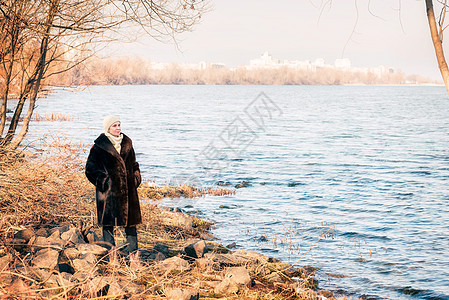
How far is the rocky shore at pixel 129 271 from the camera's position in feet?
18.0

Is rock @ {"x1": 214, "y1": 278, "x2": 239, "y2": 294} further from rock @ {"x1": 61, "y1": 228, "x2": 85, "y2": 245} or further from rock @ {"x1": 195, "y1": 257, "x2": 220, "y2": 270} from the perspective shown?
rock @ {"x1": 61, "y1": 228, "x2": 85, "y2": 245}

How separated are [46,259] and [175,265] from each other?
1.76 m

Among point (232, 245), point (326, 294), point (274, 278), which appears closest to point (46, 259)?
point (274, 278)

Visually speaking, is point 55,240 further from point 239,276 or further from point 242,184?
point 242,184

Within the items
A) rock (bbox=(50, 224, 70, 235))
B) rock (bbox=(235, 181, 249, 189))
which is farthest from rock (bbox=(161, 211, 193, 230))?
rock (bbox=(235, 181, 249, 189))

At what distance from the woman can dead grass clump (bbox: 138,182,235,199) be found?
7.09 metres

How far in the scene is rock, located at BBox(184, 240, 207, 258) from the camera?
26.2ft

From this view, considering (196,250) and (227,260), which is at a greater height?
(196,250)

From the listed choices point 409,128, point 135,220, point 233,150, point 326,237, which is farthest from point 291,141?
point 135,220

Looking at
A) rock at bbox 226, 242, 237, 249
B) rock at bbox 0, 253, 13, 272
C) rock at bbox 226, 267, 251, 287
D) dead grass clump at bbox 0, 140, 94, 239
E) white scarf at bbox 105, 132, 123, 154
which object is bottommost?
rock at bbox 226, 242, 237, 249

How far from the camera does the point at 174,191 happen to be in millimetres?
15398

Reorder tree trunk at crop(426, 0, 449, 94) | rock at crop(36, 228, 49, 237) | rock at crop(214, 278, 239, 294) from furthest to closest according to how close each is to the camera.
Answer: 1. rock at crop(36, 228, 49, 237)
2. rock at crop(214, 278, 239, 294)
3. tree trunk at crop(426, 0, 449, 94)

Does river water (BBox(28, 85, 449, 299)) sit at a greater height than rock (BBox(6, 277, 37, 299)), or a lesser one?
lesser

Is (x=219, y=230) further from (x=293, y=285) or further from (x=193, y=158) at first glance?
(x=193, y=158)
